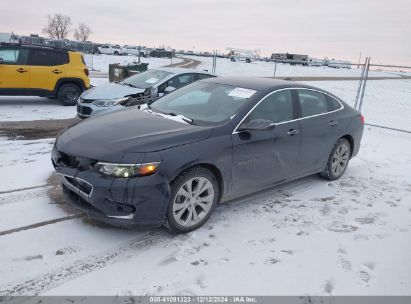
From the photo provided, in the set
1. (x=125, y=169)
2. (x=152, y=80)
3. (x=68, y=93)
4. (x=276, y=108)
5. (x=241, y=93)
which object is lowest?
(x=68, y=93)

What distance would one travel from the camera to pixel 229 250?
12.3 ft

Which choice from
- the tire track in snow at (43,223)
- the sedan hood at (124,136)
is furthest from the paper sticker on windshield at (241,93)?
the tire track in snow at (43,223)

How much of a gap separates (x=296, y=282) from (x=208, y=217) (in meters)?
1.24

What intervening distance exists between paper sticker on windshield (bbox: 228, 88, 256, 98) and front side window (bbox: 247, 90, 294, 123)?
0.63ft

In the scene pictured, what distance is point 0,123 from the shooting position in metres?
8.33

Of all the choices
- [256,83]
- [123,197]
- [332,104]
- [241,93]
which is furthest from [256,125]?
[332,104]

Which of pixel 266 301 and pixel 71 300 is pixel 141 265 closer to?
pixel 71 300

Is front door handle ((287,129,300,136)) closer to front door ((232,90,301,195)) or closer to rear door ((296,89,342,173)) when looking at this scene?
front door ((232,90,301,195))

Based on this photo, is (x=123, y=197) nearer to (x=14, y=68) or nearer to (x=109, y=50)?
(x=14, y=68)

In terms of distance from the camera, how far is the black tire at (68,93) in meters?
11.0

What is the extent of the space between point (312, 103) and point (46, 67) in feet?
26.3

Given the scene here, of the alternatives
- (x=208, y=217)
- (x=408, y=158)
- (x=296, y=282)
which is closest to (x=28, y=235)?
(x=208, y=217)

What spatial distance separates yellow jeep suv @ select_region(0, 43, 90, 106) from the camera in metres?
10.0

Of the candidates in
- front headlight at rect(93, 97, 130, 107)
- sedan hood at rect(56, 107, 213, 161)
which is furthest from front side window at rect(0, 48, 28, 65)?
sedan hood at rect(56, 107, 213, 161)
